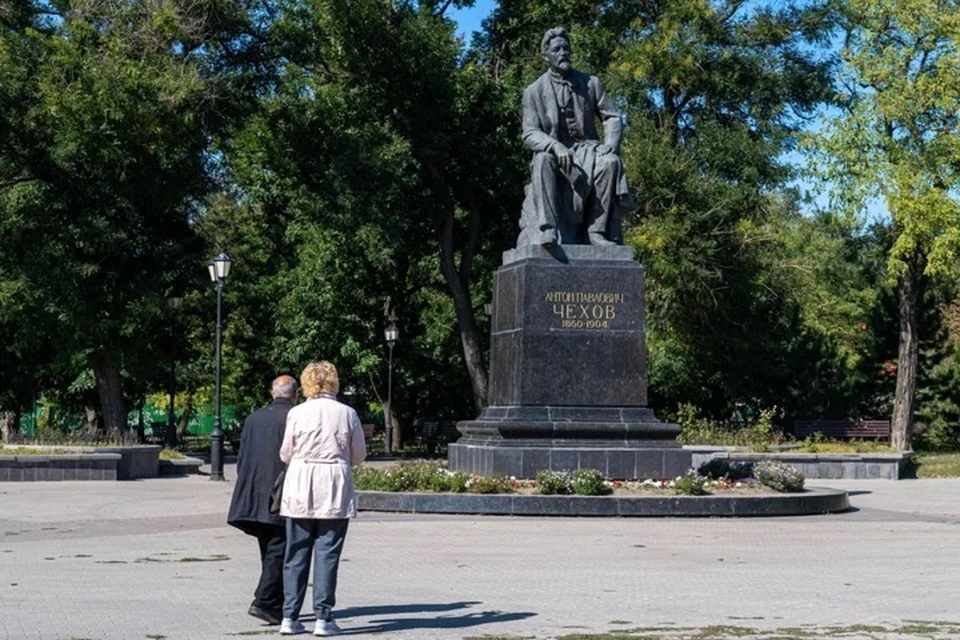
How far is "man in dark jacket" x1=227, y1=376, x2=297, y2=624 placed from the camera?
1027 centimetres

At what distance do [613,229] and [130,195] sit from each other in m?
19.5

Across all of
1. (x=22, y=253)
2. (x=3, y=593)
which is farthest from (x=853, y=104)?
(x=3, y=593)

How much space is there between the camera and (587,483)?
62.4 ft

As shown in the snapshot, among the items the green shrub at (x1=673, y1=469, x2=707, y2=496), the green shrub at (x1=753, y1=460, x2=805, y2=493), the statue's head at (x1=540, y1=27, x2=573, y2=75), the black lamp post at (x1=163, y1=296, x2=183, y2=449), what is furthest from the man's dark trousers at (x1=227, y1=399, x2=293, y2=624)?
the black lamp post at (x1=163, y1=296, x2=183, y2=449)

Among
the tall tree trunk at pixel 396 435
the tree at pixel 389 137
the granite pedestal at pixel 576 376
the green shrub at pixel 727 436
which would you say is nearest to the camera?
the granite pedestal at pixel 576 376

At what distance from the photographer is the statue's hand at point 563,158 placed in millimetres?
21312

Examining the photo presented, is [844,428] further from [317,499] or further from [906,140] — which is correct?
[317,499]

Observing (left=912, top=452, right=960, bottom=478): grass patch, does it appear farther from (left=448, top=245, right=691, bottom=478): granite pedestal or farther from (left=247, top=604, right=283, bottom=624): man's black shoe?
(left=247, top=604, right=283, bottom=624): man's black shoe

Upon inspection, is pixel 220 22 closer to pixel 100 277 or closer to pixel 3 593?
pixel 100 277

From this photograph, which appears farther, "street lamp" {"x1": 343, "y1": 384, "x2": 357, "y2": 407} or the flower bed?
"street lamp" {"x1": 343, "y1": 384, "x2": 357, "y2": 407}

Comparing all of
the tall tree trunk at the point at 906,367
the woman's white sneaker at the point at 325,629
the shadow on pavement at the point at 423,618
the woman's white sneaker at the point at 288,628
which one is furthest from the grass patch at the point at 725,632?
the tall tree trunk at the point at 906,367

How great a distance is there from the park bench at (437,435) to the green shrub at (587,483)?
86.9 ft

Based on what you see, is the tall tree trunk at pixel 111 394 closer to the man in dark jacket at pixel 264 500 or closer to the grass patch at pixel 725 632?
the man in dark jacket at pixel 264 500

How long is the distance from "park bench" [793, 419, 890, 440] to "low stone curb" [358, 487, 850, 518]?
2563 centimetres
